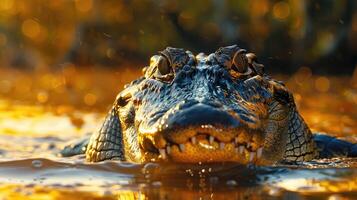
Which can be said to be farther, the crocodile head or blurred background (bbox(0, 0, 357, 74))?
blurred background (bbox(0, 0, 357, 74))

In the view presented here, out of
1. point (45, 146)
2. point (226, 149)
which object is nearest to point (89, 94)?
point (45, 146)

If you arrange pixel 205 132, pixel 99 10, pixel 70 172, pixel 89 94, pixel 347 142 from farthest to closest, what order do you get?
pixel 99 10 → pixel 89 94 → pixel 347 142 → pixel 70 172 → pixel 205 132

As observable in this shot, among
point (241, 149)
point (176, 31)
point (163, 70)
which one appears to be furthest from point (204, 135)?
point (176, 31)

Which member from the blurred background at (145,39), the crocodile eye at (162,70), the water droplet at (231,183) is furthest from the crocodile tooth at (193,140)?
the blurred background at (145,39)

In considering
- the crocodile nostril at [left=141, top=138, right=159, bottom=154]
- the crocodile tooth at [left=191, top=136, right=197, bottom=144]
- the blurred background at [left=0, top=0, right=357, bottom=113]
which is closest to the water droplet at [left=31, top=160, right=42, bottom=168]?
the crocodile nostril at [left=141, top=138, right=159, bottom=154]

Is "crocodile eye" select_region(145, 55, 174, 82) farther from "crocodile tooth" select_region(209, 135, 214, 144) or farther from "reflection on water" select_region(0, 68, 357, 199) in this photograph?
"crocodile tooth" select_region(209, 135, 214, 144)

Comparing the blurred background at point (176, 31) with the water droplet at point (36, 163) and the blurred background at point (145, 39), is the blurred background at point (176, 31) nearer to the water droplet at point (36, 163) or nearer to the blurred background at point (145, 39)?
the blurred background at point (145, 39)

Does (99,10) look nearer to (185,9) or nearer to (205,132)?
(185,9)

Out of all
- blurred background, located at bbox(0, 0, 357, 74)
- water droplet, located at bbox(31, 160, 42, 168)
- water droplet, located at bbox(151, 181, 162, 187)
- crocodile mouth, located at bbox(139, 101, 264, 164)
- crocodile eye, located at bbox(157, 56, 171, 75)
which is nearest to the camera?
crocodile mouth, located at bbox(139, 101, 264, 164)
